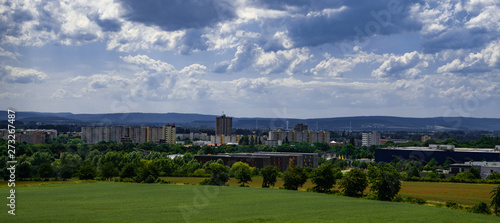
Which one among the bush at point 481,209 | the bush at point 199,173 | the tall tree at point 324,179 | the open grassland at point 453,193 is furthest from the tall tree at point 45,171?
the bush at point 481,209

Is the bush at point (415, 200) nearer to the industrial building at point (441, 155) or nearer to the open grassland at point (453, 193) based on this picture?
the open grassland at point (453, 193)

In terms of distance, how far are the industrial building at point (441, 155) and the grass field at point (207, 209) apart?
312 feet

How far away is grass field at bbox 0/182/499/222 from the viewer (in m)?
34.3

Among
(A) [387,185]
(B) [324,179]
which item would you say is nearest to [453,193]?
(A) [387,185]

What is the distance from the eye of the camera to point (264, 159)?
11312 centimetres

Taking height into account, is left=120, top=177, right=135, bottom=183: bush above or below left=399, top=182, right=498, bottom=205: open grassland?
below

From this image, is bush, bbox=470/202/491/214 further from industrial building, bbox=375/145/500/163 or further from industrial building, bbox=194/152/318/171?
industrial building, bbox=375/145/500/163

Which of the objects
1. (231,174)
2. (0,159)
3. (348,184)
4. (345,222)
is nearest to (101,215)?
(345,222)

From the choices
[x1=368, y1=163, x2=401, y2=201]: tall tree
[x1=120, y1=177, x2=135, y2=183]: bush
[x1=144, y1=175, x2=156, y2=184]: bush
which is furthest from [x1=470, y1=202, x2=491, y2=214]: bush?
[x1=120, y1=177, x2=135, y2=183]: bush

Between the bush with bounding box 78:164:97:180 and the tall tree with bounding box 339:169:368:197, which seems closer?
the tall tree with bounding box 339:169:368:197

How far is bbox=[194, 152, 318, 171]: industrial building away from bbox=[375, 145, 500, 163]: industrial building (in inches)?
907

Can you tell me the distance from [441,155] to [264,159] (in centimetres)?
5602

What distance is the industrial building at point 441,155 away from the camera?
126062mm

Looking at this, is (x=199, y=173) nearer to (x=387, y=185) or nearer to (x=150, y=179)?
(x=150, y=179)
